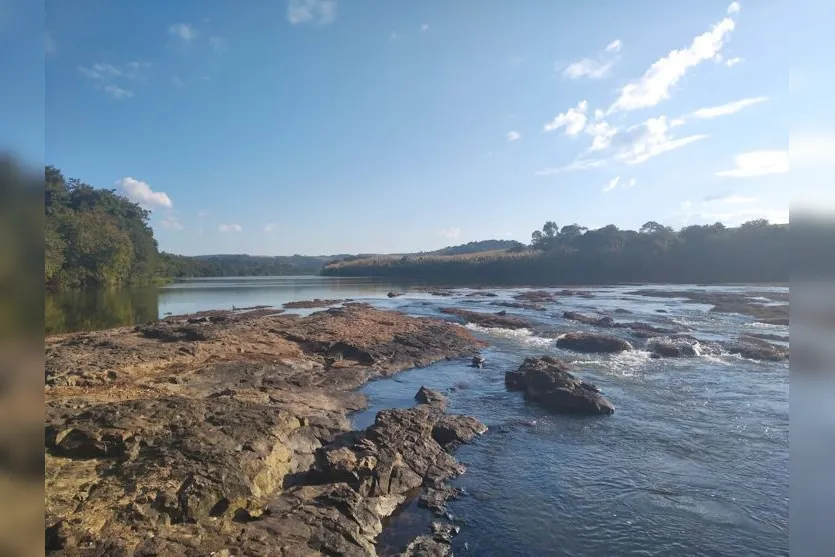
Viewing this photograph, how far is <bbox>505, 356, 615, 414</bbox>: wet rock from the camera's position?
14.8 metres

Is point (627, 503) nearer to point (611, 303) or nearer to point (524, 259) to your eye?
point (611, 303)

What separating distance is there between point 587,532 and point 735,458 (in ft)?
18.4

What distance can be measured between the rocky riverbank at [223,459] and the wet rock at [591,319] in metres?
19.6

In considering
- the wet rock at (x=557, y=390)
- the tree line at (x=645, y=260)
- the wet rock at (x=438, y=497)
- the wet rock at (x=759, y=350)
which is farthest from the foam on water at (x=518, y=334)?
the tree line at (x=645, y=260)

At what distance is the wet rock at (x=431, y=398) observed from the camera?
1549cm

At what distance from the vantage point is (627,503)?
31.2ft

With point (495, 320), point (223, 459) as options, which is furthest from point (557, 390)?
point (495, 320)

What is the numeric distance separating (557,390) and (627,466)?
445cm

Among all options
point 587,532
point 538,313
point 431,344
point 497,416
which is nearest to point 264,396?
point 497,416

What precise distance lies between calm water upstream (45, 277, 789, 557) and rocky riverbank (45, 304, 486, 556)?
85 centimetres

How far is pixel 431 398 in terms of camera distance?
1582 centimetres

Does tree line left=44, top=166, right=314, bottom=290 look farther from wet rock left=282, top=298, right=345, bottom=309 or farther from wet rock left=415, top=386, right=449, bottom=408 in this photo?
wet rock left=415, top=386, right=449, bottom=408
